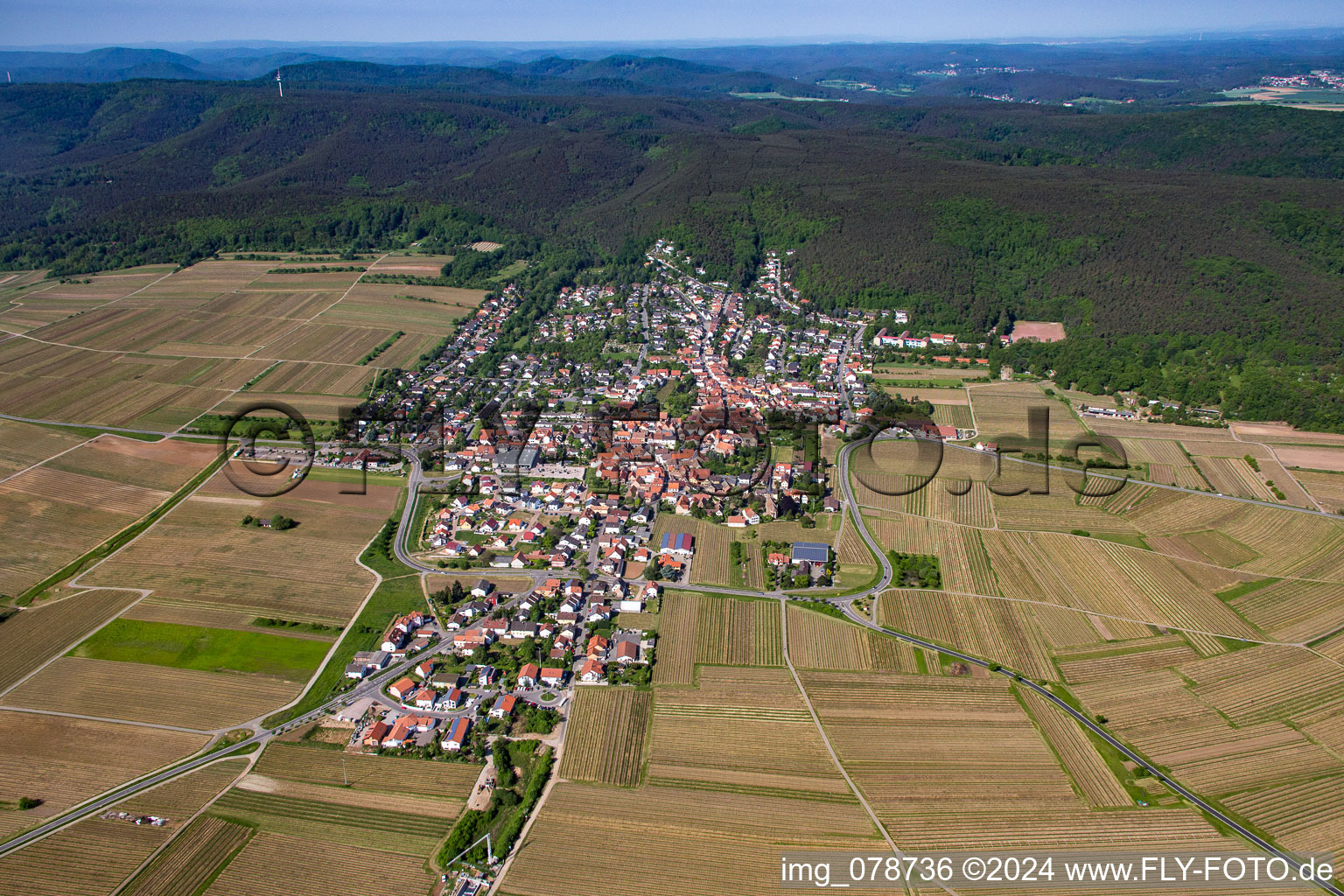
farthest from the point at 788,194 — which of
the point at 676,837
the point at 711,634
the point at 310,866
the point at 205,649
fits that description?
the point at 310,866

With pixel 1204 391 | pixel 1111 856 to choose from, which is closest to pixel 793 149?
pixel 1204 391

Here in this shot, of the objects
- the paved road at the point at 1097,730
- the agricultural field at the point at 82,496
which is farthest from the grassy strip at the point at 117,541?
the paved road at the point at 1097,730

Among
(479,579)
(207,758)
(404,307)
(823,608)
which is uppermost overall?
(404,307)

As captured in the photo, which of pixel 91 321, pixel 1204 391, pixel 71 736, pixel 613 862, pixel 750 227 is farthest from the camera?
pixel 750 227

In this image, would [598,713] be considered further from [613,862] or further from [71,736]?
[71,736]

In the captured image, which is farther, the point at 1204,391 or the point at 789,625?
the point at 1204,391

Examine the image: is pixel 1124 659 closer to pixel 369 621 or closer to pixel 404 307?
pixel 369 621
